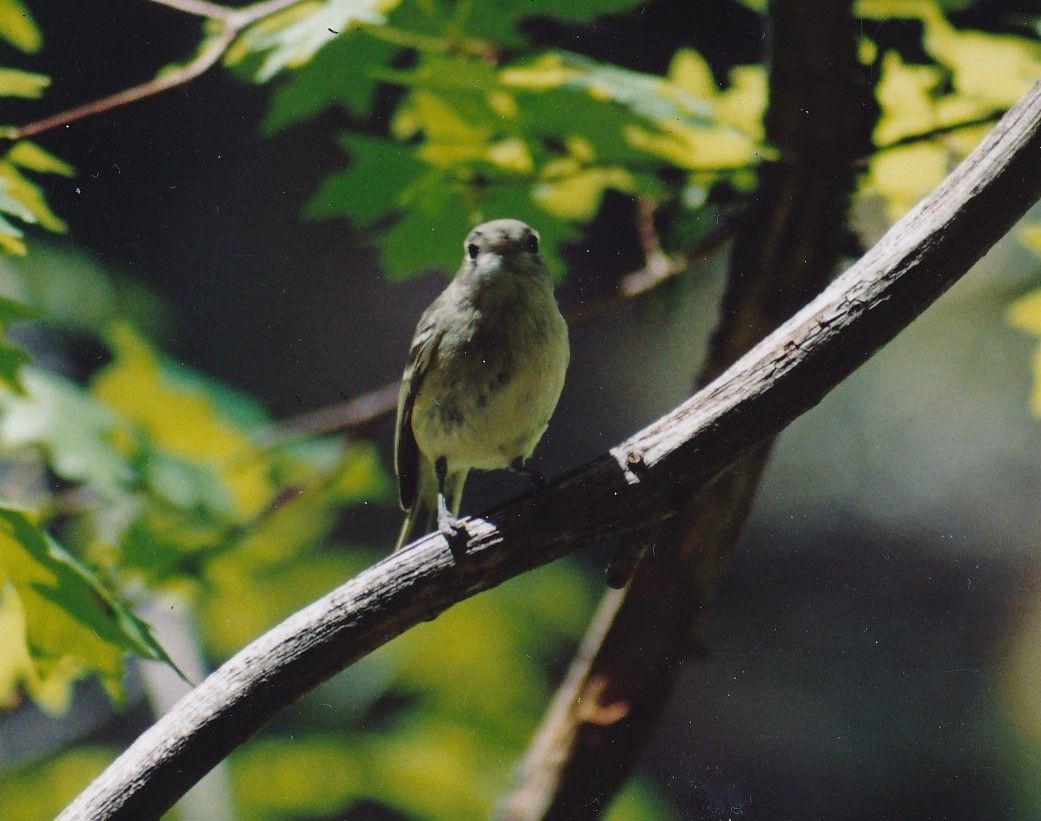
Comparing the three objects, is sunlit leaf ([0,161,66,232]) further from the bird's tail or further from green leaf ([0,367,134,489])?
the bird's tail

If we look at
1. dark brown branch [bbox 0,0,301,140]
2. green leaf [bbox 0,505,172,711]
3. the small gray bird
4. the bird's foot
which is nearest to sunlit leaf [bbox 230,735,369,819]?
the small gray bird

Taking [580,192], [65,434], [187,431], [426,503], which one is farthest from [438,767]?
[580,192]

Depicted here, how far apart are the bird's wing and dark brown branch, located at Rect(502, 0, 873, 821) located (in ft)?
1.60

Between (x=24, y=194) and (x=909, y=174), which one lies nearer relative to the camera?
(x=24, y=194)

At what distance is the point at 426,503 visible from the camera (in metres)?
2.09

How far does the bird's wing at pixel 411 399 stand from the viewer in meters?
1.82

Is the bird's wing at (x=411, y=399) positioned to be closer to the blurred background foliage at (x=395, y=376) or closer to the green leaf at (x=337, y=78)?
the blurred background foliage at (x=395, y=376)

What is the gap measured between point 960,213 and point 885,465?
2.25 metres

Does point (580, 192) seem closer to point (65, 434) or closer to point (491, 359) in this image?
point (491, 359)

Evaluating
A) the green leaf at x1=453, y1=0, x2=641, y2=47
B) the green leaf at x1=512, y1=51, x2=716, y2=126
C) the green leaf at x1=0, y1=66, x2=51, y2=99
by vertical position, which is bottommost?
the green leaf at x1=512, y1=51, x2=716, y2=126

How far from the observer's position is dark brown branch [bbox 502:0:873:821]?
→ 1.75m

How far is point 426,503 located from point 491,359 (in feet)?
1.59

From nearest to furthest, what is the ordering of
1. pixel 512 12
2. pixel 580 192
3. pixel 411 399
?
1. pixel 512 12
2. pixel 411 399
3. pixel 580 192

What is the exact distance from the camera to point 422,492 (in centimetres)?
208
